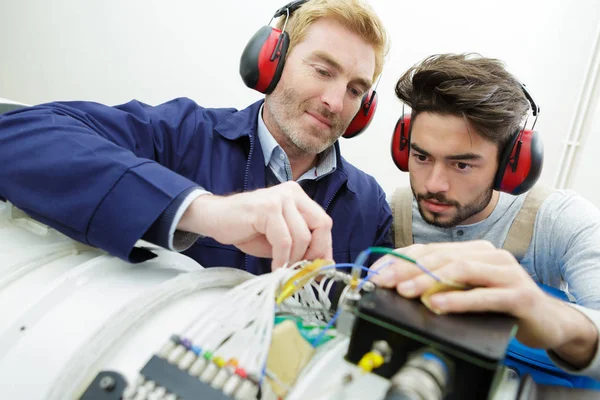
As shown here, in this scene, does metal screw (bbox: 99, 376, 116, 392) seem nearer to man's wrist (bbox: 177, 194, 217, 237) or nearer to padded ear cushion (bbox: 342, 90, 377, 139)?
man's wrist (bbox: 177, 194, 217, 237)

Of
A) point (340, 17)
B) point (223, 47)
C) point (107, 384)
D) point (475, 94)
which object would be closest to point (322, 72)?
point (340, 17)

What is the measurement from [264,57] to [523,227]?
94 cm

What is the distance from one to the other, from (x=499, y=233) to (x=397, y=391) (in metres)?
1.09

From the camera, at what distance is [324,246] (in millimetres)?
565

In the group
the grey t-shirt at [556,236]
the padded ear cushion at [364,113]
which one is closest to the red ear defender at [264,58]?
the padded ear cushion at [364,113]

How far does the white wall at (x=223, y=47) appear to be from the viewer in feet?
5.23

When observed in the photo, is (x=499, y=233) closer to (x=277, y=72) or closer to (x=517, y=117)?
(x=517, y=117)

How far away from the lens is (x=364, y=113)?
123 centimetres

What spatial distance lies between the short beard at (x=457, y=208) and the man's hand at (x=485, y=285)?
618mm

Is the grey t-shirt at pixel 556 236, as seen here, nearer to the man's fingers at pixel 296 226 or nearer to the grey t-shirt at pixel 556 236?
the grey t-shirt at pixel 556 236

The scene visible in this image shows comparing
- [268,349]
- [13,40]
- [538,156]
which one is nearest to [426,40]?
[538,156]

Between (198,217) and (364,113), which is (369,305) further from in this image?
(364,113)

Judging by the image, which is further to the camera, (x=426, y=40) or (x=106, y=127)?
(x=426, y=40)

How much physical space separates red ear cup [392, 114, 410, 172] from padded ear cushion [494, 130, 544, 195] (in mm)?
269
